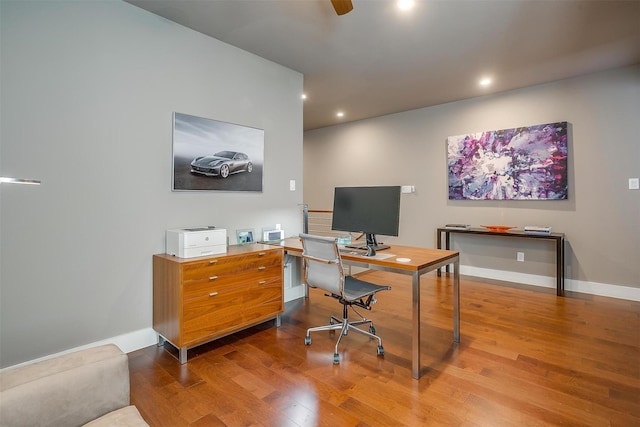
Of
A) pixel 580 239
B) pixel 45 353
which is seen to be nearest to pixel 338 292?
pixel 45 353

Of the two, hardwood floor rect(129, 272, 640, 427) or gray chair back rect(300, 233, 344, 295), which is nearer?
hardwood floor rect(129, 272, 640, 427)

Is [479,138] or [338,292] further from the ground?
[479,138]

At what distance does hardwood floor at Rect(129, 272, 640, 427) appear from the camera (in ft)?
5.63

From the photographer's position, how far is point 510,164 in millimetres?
4371

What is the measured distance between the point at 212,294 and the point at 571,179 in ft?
14.5

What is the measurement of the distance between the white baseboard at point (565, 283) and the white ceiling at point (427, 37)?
2.57m

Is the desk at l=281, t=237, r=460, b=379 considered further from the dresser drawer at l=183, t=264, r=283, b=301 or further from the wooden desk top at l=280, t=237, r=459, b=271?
the dresser drawer at l=183, t=264, r=283, b=301

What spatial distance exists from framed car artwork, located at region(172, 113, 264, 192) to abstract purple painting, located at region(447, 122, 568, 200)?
3.14 m

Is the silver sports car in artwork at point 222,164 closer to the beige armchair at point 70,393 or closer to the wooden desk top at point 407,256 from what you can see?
the wooden desk top at point 407,256

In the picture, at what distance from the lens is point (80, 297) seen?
88.8 inches

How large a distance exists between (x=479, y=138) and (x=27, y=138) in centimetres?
499

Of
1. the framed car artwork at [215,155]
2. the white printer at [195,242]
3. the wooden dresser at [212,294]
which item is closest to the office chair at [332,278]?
the wooden dresser at [212,294]

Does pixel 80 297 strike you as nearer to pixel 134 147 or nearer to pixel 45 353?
pixel 45 353

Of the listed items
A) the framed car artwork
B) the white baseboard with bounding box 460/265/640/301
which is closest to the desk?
the framed car artwork
